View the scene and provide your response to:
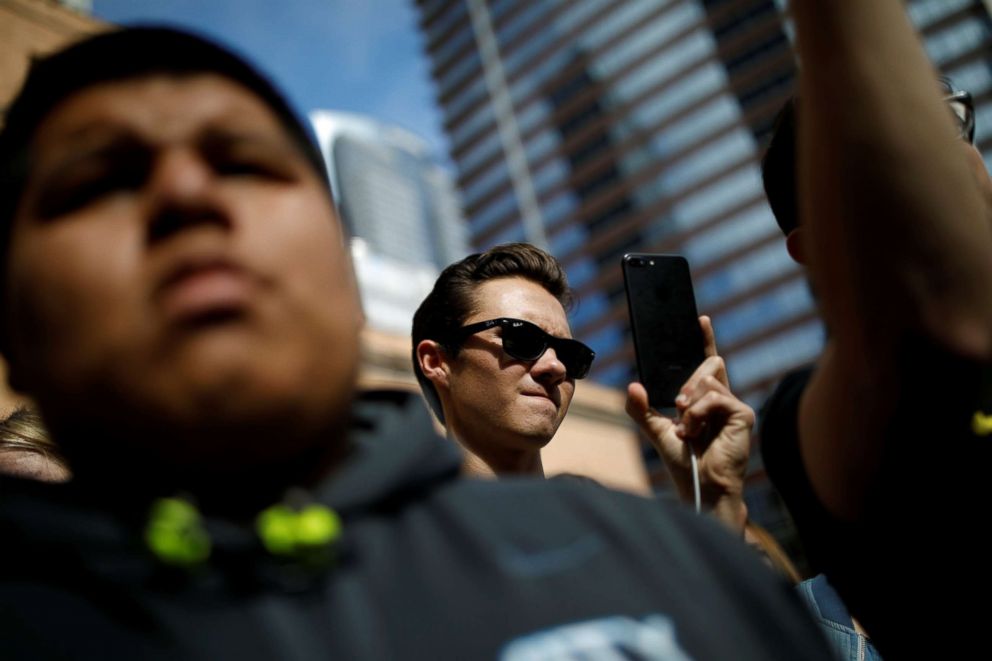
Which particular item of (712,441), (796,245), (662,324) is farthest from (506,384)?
(796,245)

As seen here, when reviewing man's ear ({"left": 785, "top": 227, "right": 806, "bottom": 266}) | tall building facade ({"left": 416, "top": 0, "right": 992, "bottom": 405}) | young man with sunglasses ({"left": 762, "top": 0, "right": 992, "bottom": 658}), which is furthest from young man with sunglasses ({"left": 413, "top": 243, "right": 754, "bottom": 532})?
tall building facade ({"left": 416, "top": 0, "right": 992, "bottom": 405})

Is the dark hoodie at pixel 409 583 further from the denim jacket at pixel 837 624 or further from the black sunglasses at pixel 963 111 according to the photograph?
the denim jacket at pixel 837 624

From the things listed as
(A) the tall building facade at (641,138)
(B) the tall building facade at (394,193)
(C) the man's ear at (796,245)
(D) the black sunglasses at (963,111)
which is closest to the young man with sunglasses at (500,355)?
(C) the man's ear at (796,245)

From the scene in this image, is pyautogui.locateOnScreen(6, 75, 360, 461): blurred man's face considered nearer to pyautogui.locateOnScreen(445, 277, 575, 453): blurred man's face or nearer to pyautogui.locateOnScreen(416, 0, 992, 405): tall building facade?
pyautogui.locateOnScreen(445, 277, 575, 453): blurred man's face

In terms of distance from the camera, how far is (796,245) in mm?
1559

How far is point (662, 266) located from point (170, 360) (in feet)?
4.56

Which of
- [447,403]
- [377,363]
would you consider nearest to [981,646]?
[447,403]

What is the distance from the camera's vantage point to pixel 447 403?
297cm

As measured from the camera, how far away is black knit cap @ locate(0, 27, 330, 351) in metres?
1.01

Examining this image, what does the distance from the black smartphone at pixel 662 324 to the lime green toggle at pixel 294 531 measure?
110 centimetres

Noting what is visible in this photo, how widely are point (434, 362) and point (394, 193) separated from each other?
426ft

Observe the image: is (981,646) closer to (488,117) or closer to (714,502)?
(714,502)

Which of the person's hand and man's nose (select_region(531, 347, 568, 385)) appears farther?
man's nose (select_region(531, 347, 568, 385))

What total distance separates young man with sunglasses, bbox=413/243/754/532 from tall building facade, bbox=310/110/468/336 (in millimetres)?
103415
